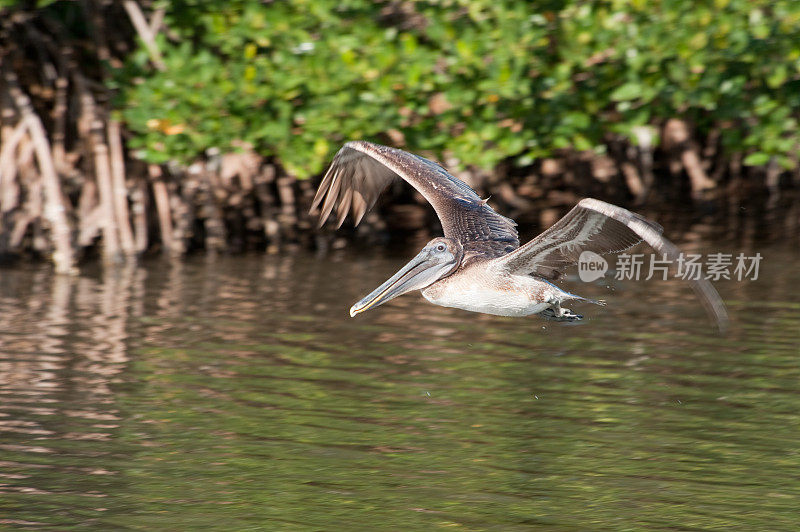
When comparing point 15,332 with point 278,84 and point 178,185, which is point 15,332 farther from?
point 178,185

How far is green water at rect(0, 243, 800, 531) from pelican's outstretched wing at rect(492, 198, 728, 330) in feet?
3.61

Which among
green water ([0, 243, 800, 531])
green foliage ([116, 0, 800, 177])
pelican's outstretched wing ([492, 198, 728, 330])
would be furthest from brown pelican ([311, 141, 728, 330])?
green foliage ([116, 0, 800, 177])

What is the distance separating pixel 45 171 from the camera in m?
15.3

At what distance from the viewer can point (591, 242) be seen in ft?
25.0

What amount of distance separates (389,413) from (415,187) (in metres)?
1.61

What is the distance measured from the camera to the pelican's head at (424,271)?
8.25m

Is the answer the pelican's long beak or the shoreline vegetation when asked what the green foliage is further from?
the pelican's long beak

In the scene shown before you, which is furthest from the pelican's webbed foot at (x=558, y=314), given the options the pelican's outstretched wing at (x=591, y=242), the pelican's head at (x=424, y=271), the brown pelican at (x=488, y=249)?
the pelican's head at (x=424, y=271)

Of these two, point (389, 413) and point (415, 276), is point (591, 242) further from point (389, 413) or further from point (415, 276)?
point (389, 413)

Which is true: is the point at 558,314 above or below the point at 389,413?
above

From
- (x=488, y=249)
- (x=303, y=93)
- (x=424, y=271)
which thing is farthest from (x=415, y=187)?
(x=303, y=93)

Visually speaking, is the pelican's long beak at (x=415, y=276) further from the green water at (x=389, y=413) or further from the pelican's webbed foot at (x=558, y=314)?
the green water at (x=389, y=413)

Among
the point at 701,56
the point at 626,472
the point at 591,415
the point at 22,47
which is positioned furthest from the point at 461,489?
the point at 22,47

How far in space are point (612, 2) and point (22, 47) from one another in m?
7.56
